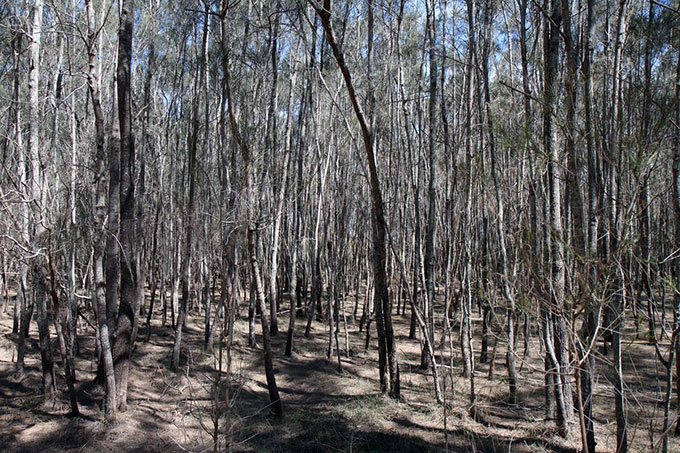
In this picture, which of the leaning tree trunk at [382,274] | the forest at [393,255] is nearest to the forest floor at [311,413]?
the forest at [393,255]

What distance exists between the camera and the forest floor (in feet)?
20.2

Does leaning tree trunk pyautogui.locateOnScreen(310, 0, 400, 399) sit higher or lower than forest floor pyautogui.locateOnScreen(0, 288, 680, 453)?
higher

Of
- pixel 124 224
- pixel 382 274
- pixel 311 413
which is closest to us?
pixel 382 274

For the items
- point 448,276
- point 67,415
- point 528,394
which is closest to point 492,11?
point 448,276

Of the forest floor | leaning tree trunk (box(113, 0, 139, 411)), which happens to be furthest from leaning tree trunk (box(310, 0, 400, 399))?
leaning tree trunk (box(113, 0, 139, 411))

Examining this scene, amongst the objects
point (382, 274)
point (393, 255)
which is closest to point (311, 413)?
point (382, 274)

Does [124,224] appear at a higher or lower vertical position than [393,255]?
higher

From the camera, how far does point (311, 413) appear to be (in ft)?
24.8

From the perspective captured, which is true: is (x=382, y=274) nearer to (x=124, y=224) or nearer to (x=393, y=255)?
A: (x=393, y=255)

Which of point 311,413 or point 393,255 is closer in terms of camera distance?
point 311,413

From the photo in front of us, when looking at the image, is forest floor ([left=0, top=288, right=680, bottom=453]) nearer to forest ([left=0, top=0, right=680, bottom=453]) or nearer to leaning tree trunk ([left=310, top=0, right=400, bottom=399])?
forest ([left=0, top=0, right=680, bottom=453])

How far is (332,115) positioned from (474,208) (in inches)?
202

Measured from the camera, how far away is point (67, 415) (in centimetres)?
679

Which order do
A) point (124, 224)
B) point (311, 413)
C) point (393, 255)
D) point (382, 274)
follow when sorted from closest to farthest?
point (382, 274)
point (124, 224)
point (311, 413)
point (393, 255)
